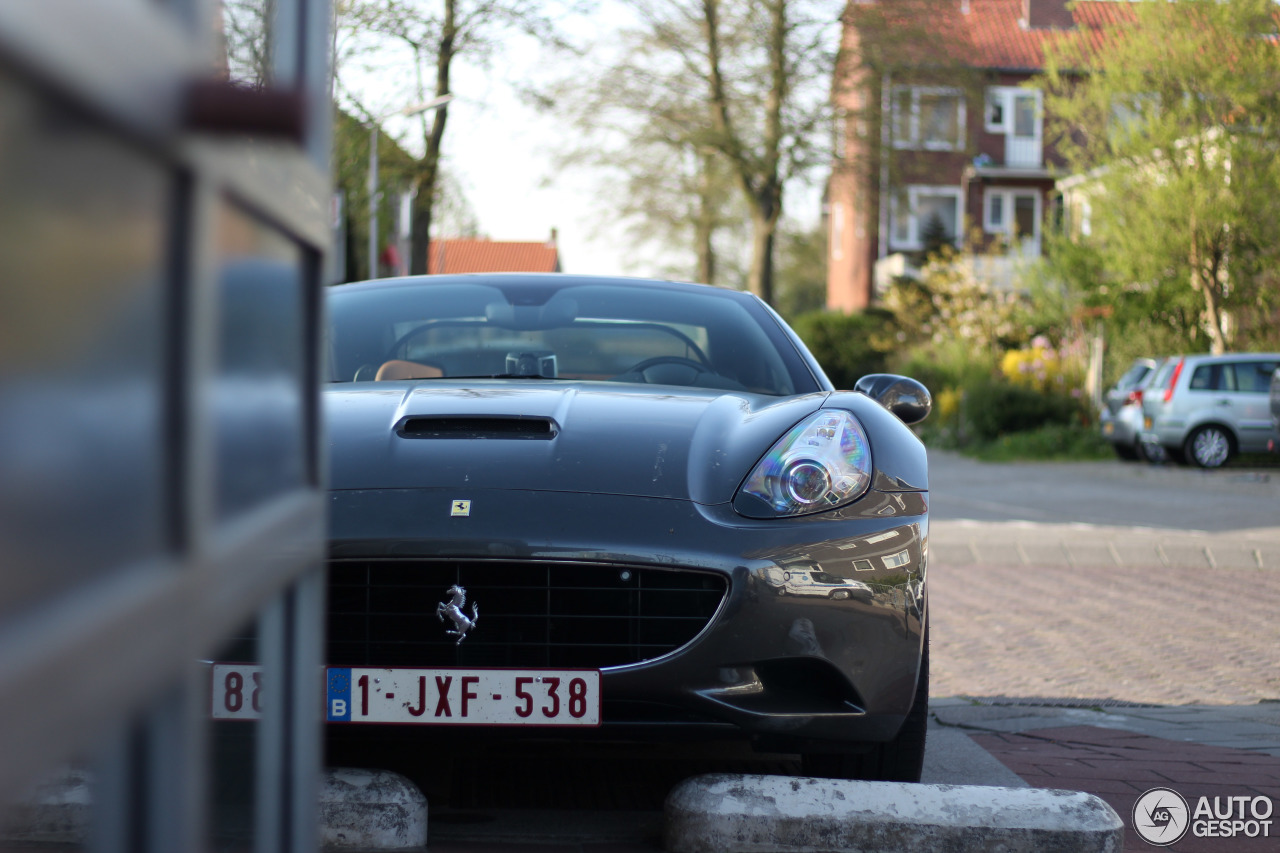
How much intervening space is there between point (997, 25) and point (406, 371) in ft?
149

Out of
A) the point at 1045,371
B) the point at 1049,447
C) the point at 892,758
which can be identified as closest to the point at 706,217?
the point at 1045,371

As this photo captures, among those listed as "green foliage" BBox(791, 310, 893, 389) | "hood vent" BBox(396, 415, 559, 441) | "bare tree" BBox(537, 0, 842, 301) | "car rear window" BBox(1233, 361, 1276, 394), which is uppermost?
"bare tree" BBox(537, 0, 842, 301)

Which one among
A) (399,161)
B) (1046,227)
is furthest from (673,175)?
(399,161)

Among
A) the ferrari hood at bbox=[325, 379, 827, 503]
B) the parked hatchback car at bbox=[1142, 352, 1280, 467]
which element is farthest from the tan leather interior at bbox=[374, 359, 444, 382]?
the parked hatchback car at bbox=[1142, 352, 1280, 467]

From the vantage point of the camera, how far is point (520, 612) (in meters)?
2.71

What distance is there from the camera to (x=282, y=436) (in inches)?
39.4

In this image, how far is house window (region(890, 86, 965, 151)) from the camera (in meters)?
28.4

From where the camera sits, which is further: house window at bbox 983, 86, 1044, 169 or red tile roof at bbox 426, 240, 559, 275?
red tile roof at bbox 426, 240, 559, 275

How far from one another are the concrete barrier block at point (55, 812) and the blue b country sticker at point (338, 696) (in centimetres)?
67

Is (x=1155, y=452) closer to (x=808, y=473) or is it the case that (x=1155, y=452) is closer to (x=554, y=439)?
(x=808, y=473)

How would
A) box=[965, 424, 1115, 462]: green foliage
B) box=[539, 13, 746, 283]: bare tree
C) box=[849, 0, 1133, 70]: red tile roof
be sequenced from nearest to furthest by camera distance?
box=[965, 424, 1115, 462]: green foliage
box=[849, 0, 1133, 70]: red tile roof
box=[539, 13, 746, 283]: bare tree

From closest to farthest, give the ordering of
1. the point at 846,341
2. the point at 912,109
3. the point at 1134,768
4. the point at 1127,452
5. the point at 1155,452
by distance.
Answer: the point at 1134,768 → the point at 1155,452 → the point at 1127,452 → the point at 912,109 → the point at 846,341

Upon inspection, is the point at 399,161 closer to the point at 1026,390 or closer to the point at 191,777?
the point at 1026,390

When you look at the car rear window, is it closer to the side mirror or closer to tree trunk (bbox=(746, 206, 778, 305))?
tree trunk (bbox=(746, 206, 778, 305))
